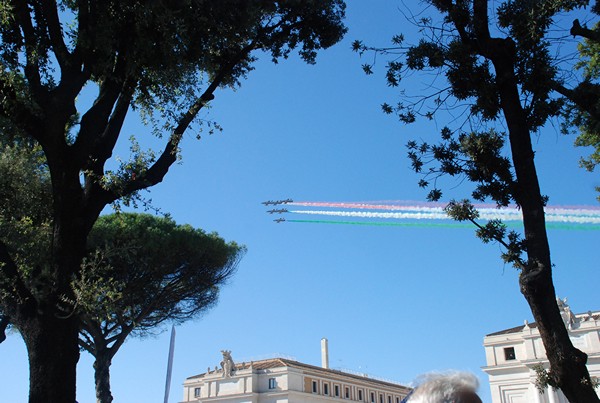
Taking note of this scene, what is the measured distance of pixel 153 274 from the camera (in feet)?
89.8

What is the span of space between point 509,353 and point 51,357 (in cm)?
5248

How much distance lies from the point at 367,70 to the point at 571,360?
186 inches

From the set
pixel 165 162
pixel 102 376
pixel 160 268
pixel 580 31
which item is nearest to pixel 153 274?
pixel 160 268

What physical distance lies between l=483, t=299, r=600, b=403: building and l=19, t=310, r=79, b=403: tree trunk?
159ft

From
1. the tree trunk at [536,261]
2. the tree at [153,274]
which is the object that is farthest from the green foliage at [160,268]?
the tree trunk at [536,261]

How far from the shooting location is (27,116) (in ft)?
23.2

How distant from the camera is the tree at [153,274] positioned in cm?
2598

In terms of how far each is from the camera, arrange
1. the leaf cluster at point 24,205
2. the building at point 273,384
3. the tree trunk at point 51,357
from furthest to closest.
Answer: the building at point 273,384
the leaf cluster at point 24,205
the tree trunk at point 51,357

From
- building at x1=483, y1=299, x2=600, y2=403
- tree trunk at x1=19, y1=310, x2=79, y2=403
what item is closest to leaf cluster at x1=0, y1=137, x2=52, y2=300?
tree trunk at x1=19, y1=310, x2=79, y2=403

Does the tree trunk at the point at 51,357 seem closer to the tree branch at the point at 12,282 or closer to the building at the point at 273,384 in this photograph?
the tree branch at the point at 12,282

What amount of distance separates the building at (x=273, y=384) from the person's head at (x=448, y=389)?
59028 millimetres

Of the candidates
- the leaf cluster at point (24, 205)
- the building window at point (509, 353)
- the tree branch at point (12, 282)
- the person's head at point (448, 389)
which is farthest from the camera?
the building window at point (509, 353)

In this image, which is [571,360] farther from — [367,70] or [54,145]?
[54,145]

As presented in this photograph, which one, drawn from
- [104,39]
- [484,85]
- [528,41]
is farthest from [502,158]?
[104,39]
